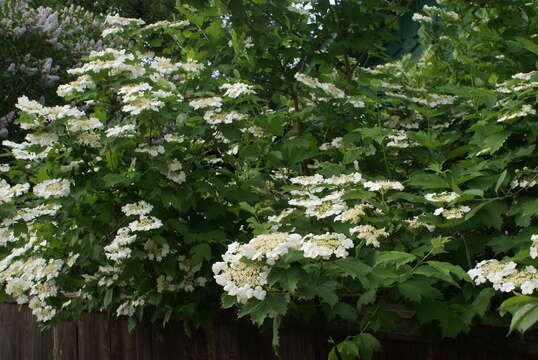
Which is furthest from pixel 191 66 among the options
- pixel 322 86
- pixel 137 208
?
pixel 137 208

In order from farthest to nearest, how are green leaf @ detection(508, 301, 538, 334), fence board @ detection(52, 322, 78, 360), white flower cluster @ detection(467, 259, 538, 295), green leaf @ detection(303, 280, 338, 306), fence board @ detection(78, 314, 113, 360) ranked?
fence board @ detection(52, 322, 78, 360), fence board @ detection(78, 314, 113, 360), green leaf @ detection(303, 280, 338, 306), white flower cluster @ detection(467, 259, 538, 295), green leaf @ detection(508, 301, 538, 334)

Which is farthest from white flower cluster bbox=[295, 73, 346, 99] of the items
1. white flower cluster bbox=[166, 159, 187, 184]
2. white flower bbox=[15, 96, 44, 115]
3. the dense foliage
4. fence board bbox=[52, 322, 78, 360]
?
fence board bbox=[52, 322, 78, 360]

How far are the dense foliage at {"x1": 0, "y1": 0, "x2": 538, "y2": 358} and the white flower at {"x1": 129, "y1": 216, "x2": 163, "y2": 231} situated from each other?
0.4 inches

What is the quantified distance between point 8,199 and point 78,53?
6.85 meters

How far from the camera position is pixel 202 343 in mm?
3203

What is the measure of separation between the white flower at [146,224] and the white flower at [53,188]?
33 centimetres

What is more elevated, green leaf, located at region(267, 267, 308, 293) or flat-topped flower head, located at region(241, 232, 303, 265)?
flat-topped flower head, located at region(241, 232, 303, 265)

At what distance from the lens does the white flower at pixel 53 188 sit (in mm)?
2575

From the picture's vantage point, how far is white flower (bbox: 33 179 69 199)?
258 cm

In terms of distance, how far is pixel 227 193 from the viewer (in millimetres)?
2754

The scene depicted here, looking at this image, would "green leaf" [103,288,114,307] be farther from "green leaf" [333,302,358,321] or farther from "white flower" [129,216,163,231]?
"green leaf" [333,302,358,321]

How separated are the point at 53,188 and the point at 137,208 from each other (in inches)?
13.6

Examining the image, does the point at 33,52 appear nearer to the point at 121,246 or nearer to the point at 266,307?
the point at 121,246

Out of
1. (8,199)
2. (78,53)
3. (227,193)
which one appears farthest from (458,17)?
(78,53)
